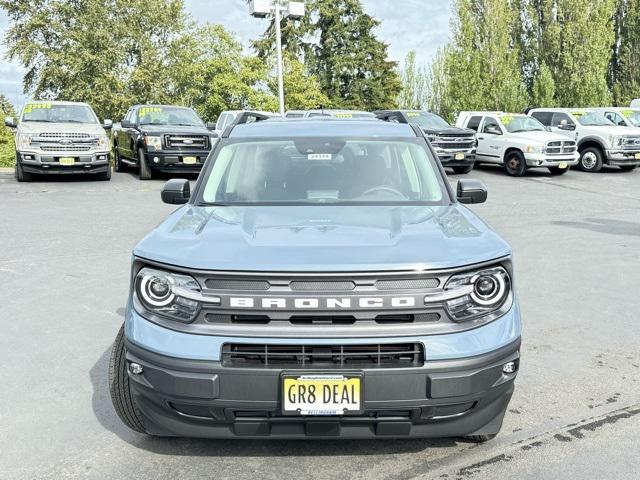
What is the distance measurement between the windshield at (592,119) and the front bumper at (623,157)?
1.55 metres

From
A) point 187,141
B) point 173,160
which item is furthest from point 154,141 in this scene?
point 187,141

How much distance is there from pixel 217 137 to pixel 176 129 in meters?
4.13

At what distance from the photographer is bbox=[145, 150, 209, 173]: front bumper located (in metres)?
17.9

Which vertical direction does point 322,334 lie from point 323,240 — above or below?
below

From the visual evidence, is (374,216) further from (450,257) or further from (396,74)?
(396,74)

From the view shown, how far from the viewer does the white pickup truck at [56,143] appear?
16625 mm

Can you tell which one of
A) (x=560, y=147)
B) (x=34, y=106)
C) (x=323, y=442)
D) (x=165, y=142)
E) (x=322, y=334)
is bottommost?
(x=323, y=442)

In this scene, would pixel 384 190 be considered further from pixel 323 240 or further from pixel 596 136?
pixel 596 136

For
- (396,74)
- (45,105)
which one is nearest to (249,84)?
(45,105)

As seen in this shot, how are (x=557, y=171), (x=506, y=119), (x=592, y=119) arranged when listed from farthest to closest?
(x=592, y=119) → (x=506, y=119) → (x=557, y=171)

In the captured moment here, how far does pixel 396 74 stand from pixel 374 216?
57370mm

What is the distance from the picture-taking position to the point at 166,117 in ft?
63.6

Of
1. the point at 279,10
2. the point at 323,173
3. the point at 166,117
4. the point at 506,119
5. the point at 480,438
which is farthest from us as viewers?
the point at 279,10

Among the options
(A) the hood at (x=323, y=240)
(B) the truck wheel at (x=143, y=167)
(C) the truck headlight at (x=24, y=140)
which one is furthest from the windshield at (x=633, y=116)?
(A) the hood at (x=323, y=240)
